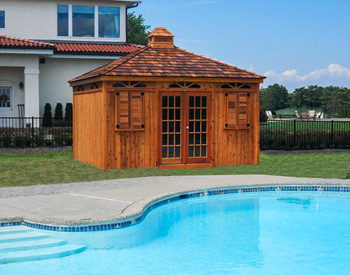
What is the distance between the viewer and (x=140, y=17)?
55094mm

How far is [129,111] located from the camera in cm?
1584

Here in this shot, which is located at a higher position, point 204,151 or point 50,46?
point 50,46

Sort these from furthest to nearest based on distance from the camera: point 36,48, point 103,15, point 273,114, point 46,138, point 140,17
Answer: point 273,114
point 140,17
point 103,15
point 36,48
point 46,138

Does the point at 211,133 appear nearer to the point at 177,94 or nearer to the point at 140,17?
the point at 177,94

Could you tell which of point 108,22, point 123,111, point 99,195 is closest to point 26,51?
point 108,22

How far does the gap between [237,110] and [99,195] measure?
22.7 ft

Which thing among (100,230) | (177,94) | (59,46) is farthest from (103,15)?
(100,230)

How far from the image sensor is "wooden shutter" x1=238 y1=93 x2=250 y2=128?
1706 cm

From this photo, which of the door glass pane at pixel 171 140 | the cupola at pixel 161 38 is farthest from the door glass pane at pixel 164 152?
the cupola at pixel 161 38

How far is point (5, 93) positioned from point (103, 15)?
24.4ft

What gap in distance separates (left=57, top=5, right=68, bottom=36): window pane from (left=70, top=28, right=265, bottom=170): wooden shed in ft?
43.8

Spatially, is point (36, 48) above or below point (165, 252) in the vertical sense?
above

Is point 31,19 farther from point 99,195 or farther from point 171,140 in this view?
point 99,195

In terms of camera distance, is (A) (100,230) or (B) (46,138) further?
(B) (46,138)
